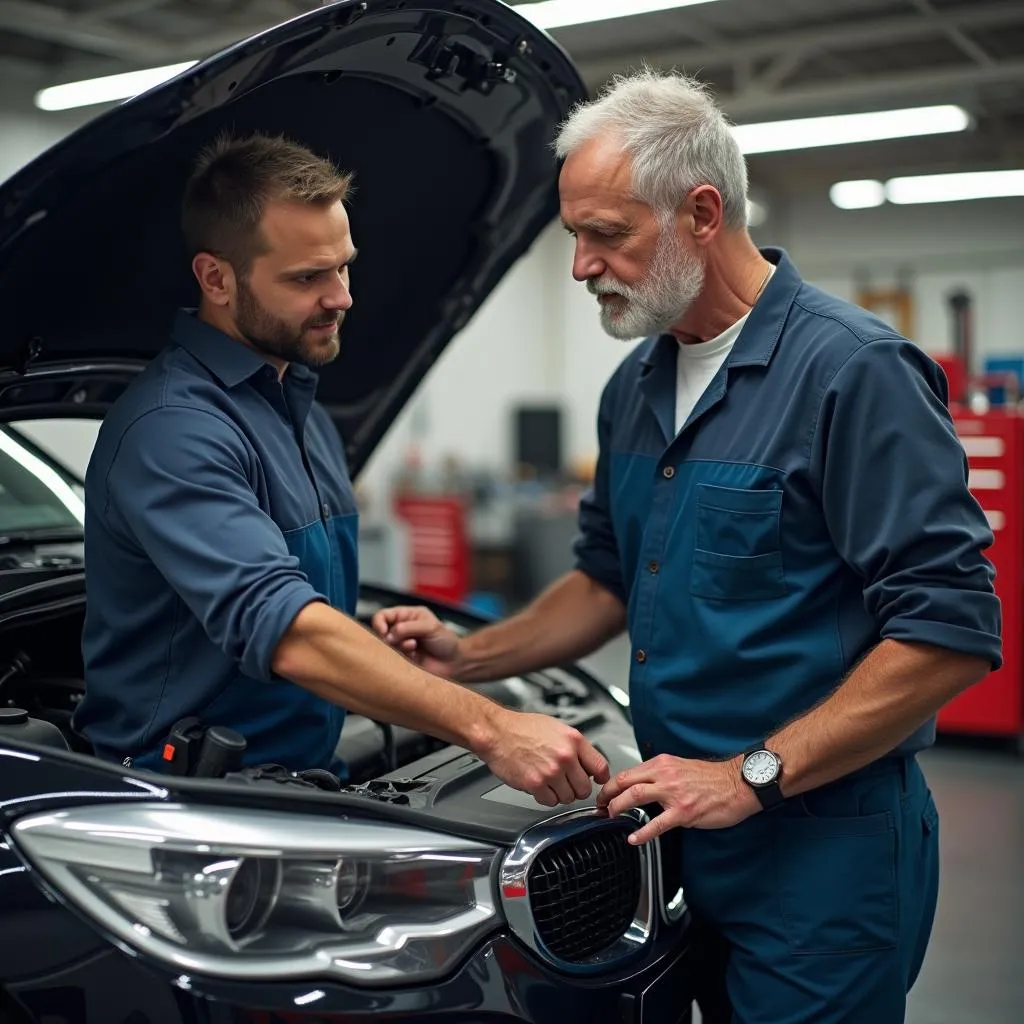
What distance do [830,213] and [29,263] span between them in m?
12.0

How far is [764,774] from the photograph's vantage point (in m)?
1.38

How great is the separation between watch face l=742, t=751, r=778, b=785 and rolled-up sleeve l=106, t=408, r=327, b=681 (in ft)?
1.76

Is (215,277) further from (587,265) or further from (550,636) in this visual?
(550,636)

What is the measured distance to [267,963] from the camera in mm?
1147

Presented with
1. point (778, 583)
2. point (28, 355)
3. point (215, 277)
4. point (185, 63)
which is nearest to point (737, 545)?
point (778, 583)

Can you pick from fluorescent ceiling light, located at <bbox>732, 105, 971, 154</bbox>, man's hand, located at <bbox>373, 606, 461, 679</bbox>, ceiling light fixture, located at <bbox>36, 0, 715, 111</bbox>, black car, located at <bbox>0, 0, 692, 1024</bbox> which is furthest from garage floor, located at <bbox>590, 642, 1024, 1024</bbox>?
fluorescent ceiling light, located at <bbox>732, 105, 971, 154</bbox>

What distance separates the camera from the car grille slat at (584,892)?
1322 mm

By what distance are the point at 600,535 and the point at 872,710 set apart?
66 cm

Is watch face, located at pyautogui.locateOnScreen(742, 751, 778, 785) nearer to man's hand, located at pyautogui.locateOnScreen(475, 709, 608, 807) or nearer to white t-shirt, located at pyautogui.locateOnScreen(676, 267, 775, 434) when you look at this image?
man's hand, located at pyautogui.locateOnScreen(475, 709, 608, 807)

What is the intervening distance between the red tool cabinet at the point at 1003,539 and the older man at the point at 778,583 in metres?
3.50

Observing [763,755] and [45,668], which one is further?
[45,668]

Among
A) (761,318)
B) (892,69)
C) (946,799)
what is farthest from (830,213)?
(761,318)

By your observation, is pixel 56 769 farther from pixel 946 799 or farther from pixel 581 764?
pixel 946 799

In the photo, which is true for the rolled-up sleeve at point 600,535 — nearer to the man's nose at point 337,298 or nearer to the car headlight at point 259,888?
the man's nose at point 337,298
